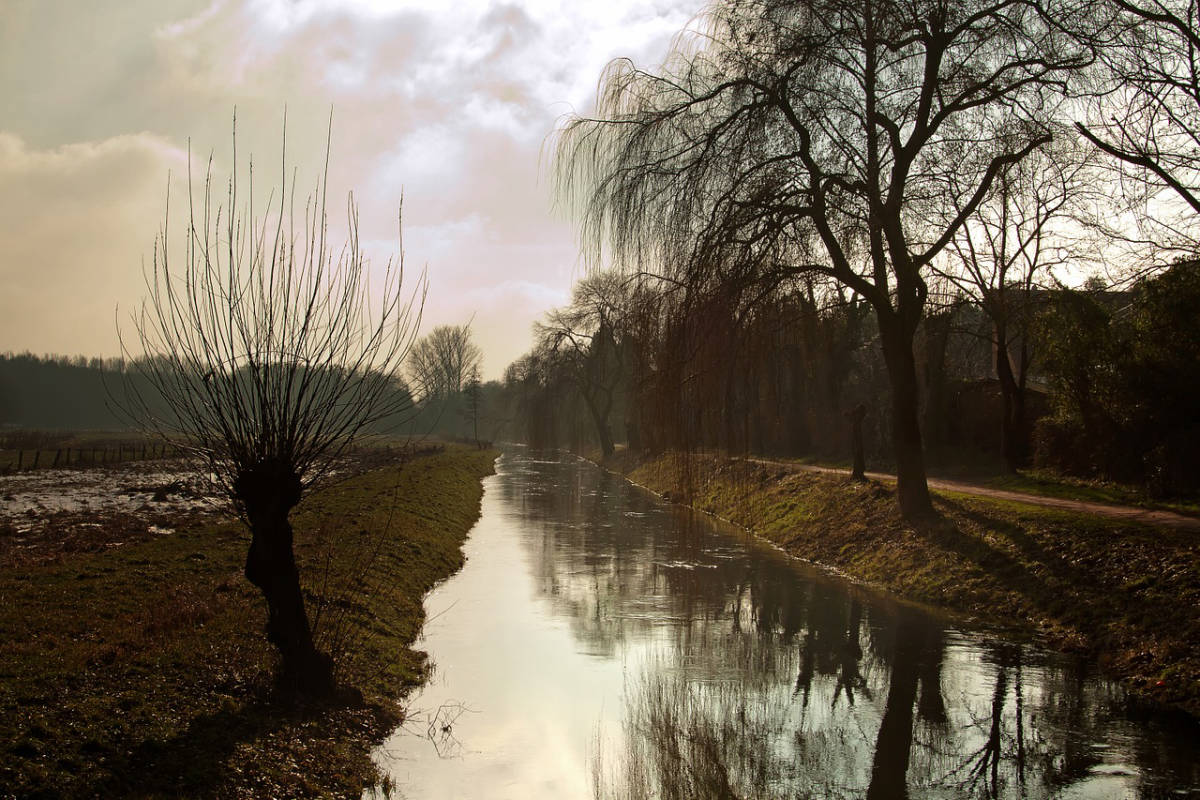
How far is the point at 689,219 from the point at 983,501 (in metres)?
9.32

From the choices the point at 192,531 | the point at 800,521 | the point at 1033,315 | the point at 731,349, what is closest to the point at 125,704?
the point at 731,349

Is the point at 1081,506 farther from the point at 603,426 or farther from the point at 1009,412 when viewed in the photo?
the point at 603,426

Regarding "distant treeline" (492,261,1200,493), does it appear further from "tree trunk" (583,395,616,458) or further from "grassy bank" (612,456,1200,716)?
"tree trunk" (583,395,616,458)

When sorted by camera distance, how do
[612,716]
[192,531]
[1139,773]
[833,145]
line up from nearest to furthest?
[1139,773], [612,716], [833,145], [192,531]

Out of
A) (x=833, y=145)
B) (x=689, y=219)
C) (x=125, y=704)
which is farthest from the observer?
(x=833, y=145)

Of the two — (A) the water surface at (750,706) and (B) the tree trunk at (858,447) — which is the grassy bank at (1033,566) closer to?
(A) the water surface at (750,706)

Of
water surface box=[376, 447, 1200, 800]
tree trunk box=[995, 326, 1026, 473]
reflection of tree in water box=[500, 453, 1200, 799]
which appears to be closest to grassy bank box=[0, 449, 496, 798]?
water surface box=[376, 447, 1200, 800]

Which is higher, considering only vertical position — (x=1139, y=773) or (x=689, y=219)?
(x=689, y=219)

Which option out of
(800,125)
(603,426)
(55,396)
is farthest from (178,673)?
(55,396)

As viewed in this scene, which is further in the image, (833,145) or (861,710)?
(833,145)

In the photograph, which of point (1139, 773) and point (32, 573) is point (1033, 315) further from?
point (32, 573)

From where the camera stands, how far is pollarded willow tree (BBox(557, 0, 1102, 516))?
33.1 ft

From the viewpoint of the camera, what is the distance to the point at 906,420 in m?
15.6

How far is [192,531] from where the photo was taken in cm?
1539
